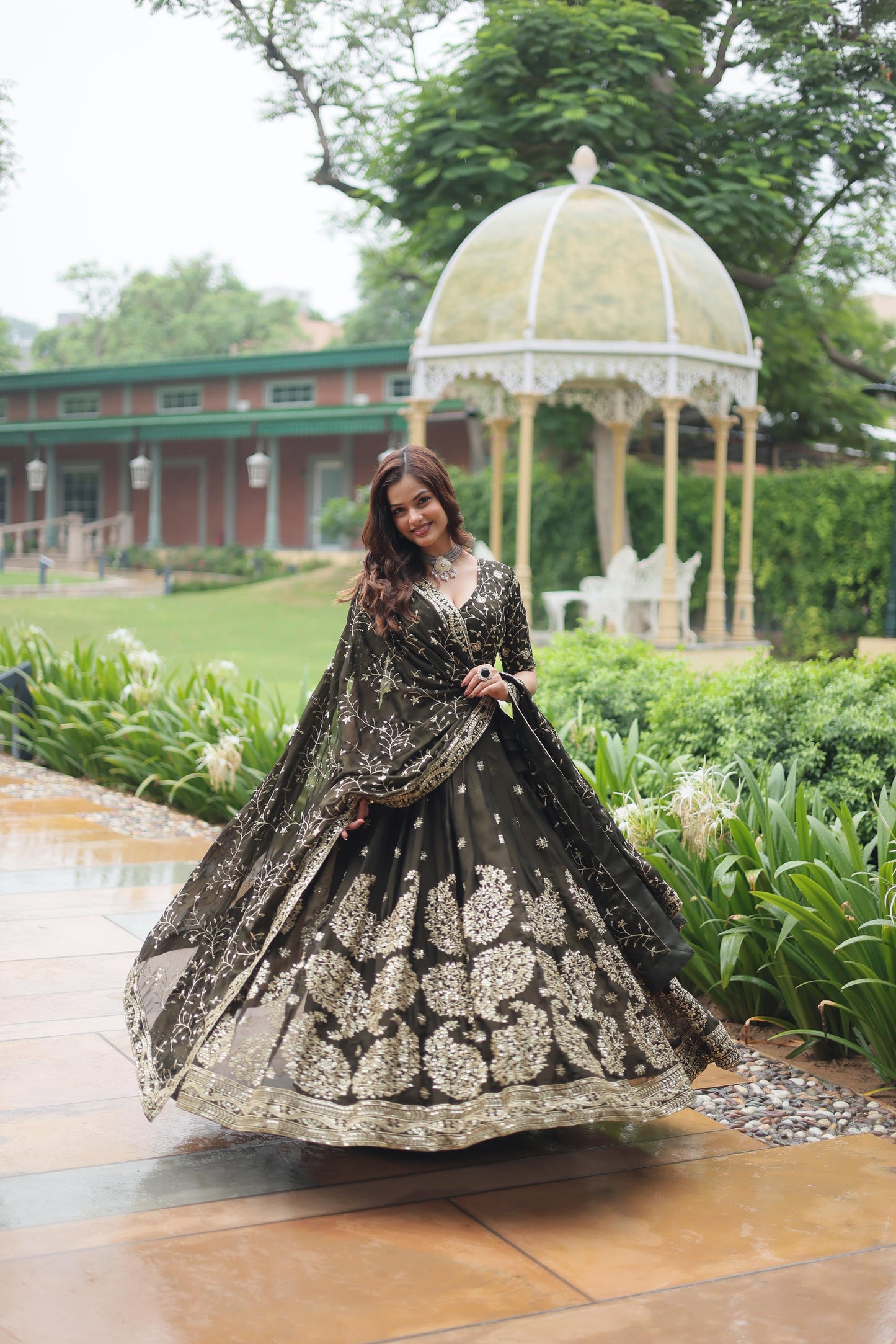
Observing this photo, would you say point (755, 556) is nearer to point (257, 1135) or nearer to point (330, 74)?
point (330, 74)

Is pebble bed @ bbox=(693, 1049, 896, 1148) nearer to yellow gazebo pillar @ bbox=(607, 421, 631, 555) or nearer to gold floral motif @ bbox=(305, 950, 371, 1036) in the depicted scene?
gold floral motif @ bbox=(305, 950, 371, 1036)

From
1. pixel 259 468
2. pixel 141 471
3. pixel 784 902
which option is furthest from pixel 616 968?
pixel 141 471

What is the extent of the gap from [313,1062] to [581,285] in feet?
35.2

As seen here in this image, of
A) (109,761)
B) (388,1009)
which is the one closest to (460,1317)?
(388,1009)

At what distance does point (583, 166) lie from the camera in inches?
512

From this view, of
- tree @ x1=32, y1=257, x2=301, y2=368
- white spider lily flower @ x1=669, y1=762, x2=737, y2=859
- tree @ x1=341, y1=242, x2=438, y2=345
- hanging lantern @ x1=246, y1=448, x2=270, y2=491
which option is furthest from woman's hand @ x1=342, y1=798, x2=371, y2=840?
tree @ x1=32, y1=257, x2=301, y2=368

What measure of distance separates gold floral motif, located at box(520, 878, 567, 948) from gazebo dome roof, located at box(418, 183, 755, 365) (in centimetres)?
974

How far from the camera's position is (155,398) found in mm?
31516

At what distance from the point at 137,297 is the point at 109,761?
125ft

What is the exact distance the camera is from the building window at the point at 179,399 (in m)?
30.8

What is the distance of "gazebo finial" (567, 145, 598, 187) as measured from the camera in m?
13.0

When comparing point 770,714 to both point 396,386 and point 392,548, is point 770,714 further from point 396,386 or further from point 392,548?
point 396,386

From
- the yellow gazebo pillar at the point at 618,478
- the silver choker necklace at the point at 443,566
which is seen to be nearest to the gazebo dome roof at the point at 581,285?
the yellow gazebo pillar at the point at 618,478

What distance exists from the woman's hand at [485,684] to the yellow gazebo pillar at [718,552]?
1076 cm
